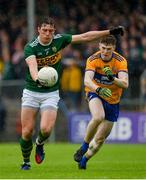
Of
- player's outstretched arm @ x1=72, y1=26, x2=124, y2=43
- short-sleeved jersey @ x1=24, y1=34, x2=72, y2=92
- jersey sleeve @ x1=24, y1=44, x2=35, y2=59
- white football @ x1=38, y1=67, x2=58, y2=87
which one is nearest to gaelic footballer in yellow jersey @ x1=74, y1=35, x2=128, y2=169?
player's outstretched arm @ x1=72, y1=26, x2=124, y2=43

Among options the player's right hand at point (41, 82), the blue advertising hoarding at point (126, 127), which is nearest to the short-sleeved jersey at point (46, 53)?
the player's right hand at point (41, 82)

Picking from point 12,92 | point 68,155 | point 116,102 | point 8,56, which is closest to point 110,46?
point 116,102

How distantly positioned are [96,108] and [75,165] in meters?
2.00

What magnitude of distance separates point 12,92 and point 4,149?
3.63 metres

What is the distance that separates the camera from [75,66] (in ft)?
81.7

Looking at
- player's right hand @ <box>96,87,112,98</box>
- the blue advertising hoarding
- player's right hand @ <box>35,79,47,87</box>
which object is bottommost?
the blue advertising hoarding

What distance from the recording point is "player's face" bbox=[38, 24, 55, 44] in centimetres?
1351

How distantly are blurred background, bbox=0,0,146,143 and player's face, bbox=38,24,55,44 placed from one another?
35.5 ft

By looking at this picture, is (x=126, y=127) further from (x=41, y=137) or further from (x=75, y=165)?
(x=41, y=137)

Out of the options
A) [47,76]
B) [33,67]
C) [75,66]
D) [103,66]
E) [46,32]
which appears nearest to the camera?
[47,76]

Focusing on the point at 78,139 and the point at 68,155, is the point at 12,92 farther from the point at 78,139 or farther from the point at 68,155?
the point at 68,155

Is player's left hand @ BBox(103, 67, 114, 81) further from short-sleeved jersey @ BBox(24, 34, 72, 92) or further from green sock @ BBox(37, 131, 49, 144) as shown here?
green sock @ BBox(37, 131, 49, 144)

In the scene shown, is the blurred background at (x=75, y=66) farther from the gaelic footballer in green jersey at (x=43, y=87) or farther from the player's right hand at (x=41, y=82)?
the player's right hand at (x=41, y=82)

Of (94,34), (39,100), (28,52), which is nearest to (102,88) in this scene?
(94,34)
